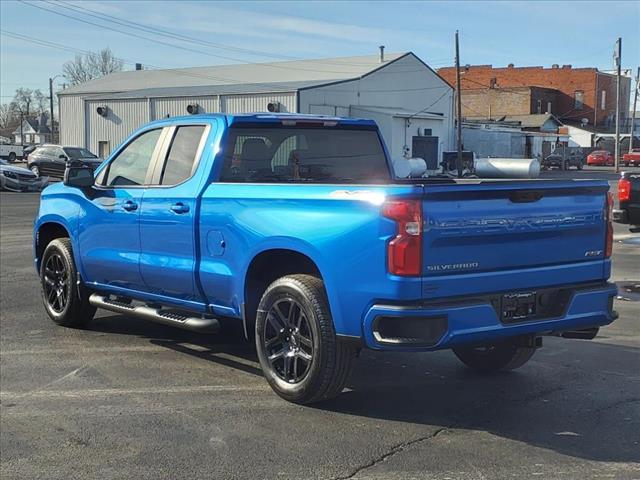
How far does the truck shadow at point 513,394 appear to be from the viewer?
181 inches

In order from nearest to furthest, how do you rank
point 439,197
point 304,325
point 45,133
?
point 439,197 → point 304,325 → point 45,133

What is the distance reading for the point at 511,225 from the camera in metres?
4.61

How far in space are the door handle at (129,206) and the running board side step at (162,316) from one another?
0.86 meters

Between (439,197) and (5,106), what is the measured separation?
16030cm

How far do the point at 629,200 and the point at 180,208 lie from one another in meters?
9.58

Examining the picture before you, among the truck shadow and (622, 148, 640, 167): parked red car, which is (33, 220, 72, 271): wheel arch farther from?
(622, 148, 640, 167): parked red car

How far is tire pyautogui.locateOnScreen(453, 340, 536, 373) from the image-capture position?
586 centimetres

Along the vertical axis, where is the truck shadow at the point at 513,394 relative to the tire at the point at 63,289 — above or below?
below

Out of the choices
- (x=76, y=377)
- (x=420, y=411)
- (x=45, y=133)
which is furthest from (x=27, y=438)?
(x=45, y=133)

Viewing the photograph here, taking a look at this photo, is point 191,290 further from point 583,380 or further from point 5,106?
point 5,106

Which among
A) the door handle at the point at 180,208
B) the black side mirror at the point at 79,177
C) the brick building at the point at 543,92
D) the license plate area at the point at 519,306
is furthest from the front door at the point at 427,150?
the license plate area at the point at 519,306

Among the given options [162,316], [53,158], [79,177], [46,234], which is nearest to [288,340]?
[162,316]

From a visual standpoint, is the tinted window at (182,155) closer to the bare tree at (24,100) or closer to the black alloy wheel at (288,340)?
the black alloy wheel at (288,340)

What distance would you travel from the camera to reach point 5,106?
149m
